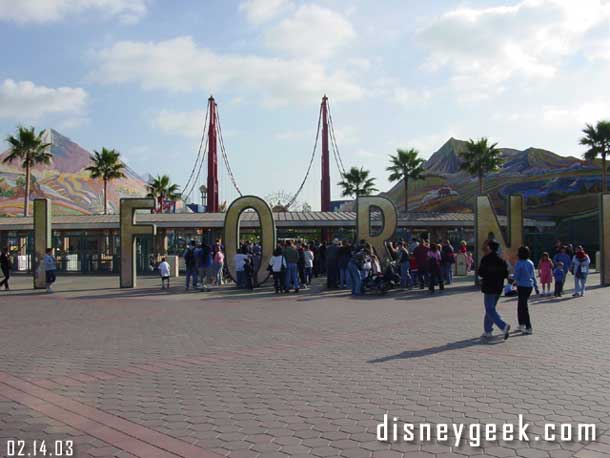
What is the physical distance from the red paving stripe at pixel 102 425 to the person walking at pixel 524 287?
665 centimetres

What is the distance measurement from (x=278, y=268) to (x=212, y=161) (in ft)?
112

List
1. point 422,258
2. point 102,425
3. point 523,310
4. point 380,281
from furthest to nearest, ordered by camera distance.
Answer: point 422,258 → point 380,281 → point 523,310 → point 102,425

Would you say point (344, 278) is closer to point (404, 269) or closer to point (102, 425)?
point (404, 269)

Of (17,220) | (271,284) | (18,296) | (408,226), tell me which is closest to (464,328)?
(271,284)

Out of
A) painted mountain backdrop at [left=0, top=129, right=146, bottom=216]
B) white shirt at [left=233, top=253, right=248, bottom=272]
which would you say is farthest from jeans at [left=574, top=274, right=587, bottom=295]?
painted mountain backdrop at [left=0, top=129, right=146, bottom=216]

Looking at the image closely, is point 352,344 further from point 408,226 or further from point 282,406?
point 408,226

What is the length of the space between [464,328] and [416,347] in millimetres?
2139

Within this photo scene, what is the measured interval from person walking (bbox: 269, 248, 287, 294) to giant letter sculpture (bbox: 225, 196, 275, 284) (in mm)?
2021

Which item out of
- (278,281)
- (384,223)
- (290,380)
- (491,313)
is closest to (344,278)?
(278,281)

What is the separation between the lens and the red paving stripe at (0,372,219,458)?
14.2 ft

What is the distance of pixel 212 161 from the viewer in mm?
49625

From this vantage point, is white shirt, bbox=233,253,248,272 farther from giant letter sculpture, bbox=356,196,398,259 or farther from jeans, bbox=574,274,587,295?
jeans, bbox=574,274,587,295

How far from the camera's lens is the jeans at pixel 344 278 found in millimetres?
18263

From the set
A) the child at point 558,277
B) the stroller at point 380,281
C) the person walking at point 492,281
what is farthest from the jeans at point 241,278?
the person walking at point 492,281
